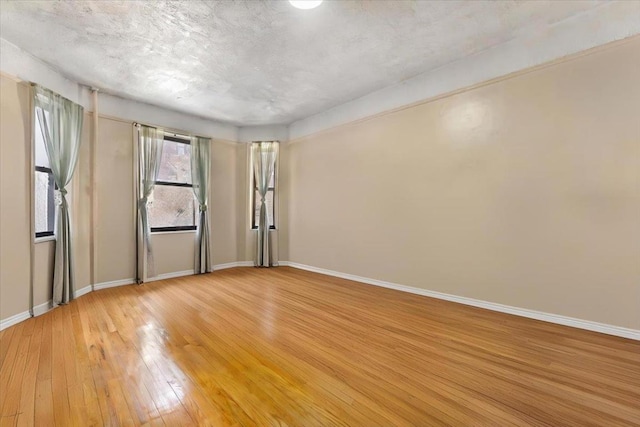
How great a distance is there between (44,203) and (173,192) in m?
1.82

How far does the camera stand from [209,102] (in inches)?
180

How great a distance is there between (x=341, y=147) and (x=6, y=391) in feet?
15.1

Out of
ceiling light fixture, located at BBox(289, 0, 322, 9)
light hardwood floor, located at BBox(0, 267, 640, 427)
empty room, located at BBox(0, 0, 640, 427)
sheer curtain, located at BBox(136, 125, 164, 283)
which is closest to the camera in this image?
light hardwood floor, located at BBox(0, 267, 640, 427)

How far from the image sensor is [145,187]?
4551 millimetres

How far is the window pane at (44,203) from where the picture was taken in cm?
328

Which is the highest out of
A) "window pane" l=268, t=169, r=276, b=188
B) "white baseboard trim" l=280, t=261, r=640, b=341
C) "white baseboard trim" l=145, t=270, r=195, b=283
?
"window pane" l=268, t=169, r=276, b=188

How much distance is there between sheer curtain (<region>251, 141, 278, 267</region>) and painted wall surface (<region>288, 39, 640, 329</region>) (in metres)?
2.01

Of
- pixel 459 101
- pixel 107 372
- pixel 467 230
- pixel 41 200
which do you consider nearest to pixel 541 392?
pixel 467 230

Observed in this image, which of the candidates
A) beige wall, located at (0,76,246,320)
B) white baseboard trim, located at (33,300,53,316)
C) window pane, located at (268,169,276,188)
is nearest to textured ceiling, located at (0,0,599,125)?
beige wall, located at (0,76,246,320)

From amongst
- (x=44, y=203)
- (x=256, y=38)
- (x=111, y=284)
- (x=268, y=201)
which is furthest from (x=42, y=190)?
(x=268, y=201)

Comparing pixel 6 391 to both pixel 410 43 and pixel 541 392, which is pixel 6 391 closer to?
pixel 541 392

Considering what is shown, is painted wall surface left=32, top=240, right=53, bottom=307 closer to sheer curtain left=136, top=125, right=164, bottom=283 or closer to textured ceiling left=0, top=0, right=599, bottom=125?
sheer curtain left=136, top=125, right=164, bottom=283

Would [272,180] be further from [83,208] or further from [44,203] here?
[44,203]

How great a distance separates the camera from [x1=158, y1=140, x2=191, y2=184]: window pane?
4.95 metres
